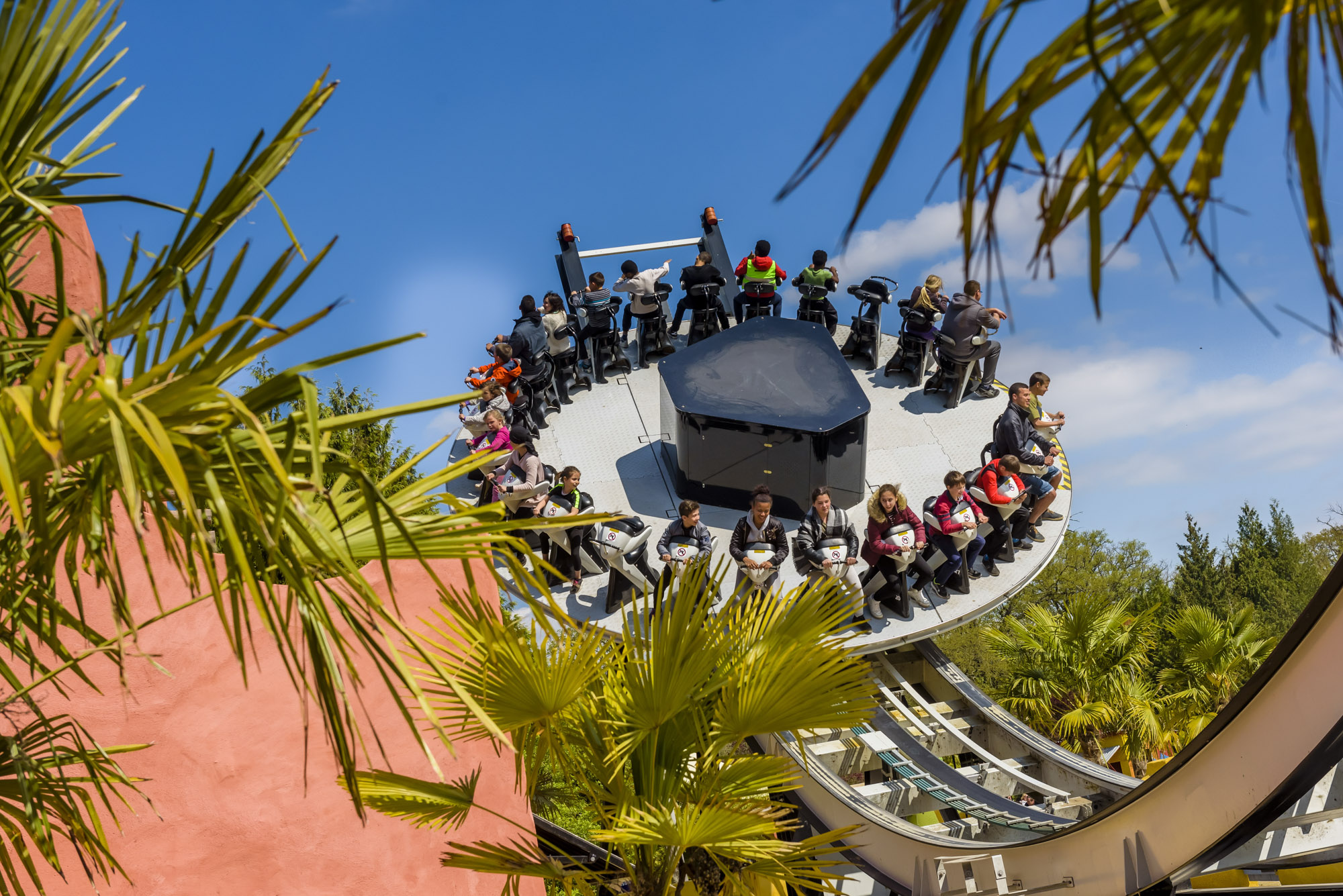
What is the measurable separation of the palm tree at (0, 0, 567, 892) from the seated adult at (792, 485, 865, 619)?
568 cm

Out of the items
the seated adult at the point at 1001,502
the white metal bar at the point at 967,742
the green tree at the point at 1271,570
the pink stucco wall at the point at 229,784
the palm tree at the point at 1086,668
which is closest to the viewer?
the pink stucco wall at the point at 229,784

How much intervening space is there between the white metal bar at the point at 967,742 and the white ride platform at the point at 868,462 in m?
0.42

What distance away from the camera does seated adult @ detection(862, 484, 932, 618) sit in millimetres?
8695

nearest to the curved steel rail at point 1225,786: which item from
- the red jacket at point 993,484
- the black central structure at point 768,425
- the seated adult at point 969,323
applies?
the red jacket at point 993,484

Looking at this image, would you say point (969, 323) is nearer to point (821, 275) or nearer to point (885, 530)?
point (821, 275)

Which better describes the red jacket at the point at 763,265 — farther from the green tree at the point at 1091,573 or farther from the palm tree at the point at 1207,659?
the green tree at the point at 1091,573

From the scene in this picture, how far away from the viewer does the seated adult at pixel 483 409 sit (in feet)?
34.3

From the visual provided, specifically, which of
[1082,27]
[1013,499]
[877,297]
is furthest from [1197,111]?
[877,297]

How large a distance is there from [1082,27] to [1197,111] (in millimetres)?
210

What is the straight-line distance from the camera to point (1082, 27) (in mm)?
1524

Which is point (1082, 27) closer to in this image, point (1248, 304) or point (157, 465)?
point (1248, 304)

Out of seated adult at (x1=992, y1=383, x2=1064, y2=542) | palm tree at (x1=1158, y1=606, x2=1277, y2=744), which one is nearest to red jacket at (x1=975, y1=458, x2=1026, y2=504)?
seated adult at (x1=992, y1=383, x2=1064, y2=542)

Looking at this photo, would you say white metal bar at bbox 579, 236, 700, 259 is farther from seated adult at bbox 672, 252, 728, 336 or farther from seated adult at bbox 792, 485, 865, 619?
seated adult at bbox 792, 485, 865, 619

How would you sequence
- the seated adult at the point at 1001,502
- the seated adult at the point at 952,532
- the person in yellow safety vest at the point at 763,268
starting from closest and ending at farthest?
the seated adult at the point at 952,532
the seated adult at the point at 1001,502
the person in yellow safety vest at the point at 763,268
